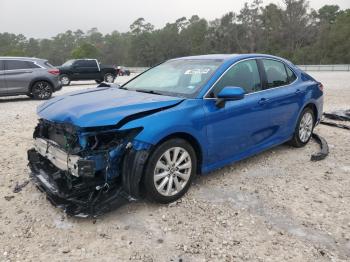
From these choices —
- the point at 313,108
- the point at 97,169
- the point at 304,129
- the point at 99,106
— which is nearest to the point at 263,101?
the point at 304,129

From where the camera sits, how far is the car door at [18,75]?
1274 centimetres

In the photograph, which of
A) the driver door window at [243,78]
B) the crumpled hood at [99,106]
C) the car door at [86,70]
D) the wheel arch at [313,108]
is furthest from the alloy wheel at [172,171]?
the car door at [86,70]

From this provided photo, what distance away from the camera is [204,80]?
460cm

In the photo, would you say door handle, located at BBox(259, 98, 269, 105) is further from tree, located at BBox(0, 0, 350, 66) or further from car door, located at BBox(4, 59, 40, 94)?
tree, located at BBox(0, 0, 350, 66)

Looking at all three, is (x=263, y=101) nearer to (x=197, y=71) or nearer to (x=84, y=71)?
(x=197, y=71)

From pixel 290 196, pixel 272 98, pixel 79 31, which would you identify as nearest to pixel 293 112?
pixel 272 98

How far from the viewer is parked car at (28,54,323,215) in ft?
12.2

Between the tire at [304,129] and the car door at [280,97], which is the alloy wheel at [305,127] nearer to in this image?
the tire at [304,129]

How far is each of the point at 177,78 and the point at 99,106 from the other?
139cm

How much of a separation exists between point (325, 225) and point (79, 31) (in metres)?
142

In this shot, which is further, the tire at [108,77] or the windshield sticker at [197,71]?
the tire at [108,77]

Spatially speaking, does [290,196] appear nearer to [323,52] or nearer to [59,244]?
[59,244]

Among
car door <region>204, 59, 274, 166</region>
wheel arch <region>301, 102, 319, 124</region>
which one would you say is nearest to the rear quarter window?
wheel arch <region>301, 102, 319, 124</region>

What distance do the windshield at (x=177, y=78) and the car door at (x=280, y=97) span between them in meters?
0.92
